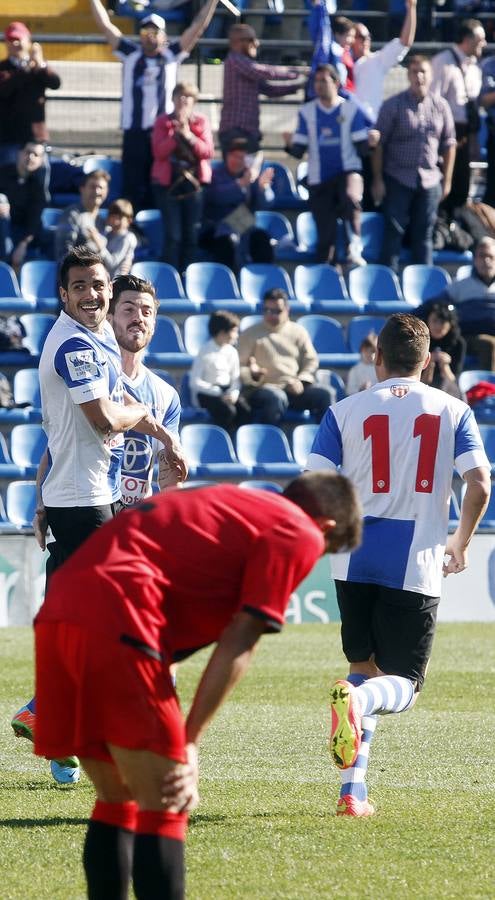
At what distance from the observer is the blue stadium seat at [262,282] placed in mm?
16484

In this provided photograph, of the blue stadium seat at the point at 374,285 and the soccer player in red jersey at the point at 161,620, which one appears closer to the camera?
the soccer player in red jersey at the point at 161,620

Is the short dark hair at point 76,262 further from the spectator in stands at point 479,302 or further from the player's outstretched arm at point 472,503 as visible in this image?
the spectator in stands at point 479,302

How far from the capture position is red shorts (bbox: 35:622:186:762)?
12.0ft

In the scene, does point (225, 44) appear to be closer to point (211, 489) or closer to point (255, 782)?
point (255, 782)

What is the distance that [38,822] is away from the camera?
229 inches

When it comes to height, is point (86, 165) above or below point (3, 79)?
below

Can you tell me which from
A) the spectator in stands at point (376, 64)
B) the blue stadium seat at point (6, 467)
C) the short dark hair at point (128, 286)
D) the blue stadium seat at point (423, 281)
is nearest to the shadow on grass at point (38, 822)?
the short dark hair at point (128, 286)

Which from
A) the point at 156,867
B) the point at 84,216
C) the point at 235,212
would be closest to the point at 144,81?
the point at 235,212

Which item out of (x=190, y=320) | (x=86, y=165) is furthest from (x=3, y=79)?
(x=190, y=320)

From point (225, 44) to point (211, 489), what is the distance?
1681 centimetres

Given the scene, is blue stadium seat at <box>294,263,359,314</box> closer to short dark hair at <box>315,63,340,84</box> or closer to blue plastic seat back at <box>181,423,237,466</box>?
short dark hair at <box>315,63,340,84</box>

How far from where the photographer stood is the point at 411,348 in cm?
608

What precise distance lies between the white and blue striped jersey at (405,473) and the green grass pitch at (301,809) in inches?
38.1

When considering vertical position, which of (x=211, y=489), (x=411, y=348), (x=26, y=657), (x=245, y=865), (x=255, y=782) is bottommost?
(x=26, y=657)
